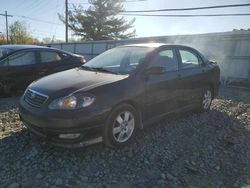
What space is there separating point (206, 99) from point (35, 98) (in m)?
3.79

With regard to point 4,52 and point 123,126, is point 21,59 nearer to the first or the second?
point 4,52

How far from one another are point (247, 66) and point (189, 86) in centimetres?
748

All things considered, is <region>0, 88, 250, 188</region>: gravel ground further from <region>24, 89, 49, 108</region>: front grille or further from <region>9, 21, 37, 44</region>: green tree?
<region>9, 21, 37, 44</region>: green tree

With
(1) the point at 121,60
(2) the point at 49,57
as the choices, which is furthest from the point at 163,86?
(2) the point at 49,57

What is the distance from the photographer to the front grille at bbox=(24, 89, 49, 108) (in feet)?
13.5

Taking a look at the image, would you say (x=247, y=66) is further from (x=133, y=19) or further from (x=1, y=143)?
(x=133, y=19)

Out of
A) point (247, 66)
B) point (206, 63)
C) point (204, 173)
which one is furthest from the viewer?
point (247, 66)

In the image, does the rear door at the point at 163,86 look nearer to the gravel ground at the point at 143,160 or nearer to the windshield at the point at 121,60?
the windshield at the point at 121,60

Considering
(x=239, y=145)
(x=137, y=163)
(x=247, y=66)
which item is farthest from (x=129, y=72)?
(x=247, y=66)

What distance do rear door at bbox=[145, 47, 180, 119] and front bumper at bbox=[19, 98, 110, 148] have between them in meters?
0.99

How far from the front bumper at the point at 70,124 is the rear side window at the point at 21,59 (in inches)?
164

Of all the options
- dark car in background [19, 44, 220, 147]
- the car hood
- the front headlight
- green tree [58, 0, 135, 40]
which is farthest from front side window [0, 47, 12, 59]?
green tree [58, 0, 135, 40]

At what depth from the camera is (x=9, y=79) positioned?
773 centimetres

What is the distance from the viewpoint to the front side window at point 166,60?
5039mm
